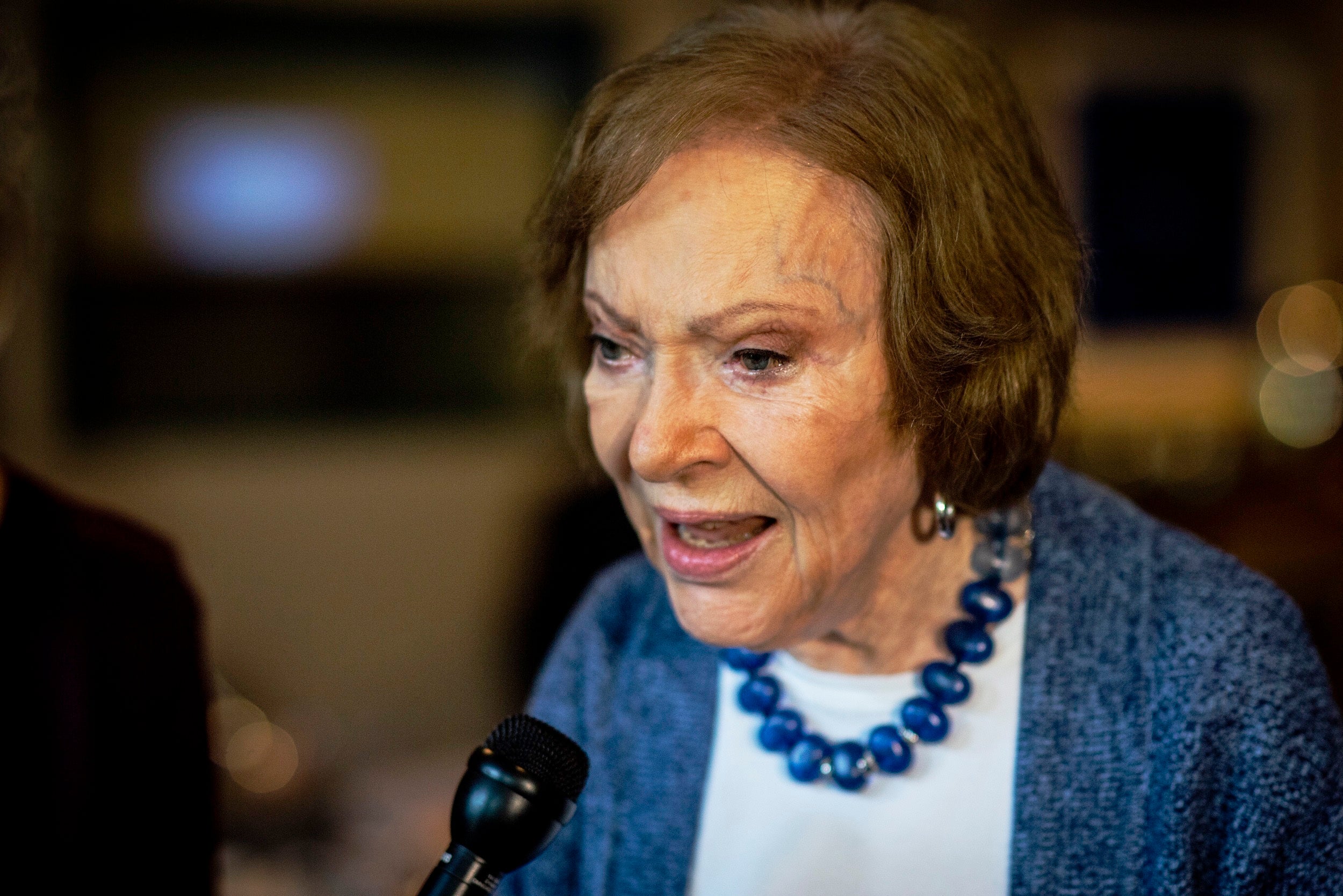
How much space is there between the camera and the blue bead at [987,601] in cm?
109

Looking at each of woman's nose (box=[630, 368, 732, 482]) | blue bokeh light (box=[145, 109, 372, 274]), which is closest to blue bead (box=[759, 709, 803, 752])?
woman's nose (box=[630, 368, 732, 482])

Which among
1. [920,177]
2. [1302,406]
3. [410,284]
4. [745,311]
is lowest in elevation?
[745,311]

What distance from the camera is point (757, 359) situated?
936mm

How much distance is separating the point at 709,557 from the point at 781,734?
236 mm

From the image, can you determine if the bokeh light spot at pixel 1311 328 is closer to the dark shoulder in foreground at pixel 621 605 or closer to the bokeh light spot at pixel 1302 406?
the bokeh light spot at pixel 1302 406

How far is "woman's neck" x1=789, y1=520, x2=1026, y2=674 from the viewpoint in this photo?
1.09m

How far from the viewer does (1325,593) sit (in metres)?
2.64

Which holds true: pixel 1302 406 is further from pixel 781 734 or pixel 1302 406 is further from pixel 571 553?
pixel 781 734

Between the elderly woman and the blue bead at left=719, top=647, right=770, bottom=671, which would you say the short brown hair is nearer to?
the elderly woman

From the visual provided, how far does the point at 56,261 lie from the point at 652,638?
120 inches

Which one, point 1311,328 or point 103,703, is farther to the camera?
point 1311,328

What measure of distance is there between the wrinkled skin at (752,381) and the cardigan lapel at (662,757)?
0.67ft

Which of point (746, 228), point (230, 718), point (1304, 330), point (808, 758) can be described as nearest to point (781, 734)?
point (808, 758)

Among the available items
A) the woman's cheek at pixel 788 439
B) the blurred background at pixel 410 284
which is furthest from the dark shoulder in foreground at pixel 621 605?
the blurred background at pixel 410 284
